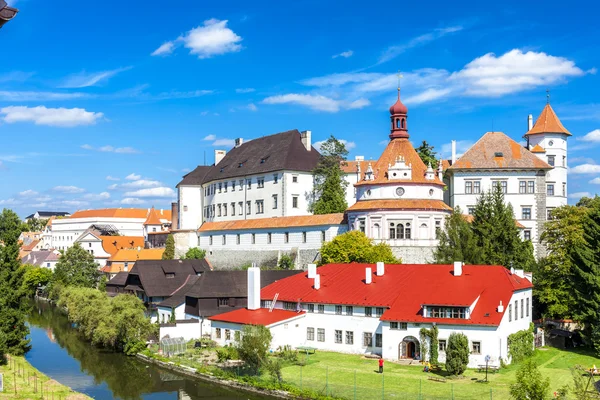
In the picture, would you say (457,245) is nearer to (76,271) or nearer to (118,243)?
(76,271)

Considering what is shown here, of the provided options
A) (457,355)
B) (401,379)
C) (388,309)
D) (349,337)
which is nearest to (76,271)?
(349,337)

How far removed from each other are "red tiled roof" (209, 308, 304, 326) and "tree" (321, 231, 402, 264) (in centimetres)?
867

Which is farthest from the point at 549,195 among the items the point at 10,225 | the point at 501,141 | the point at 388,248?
the point at 10,225

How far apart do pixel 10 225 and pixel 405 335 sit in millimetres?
23089

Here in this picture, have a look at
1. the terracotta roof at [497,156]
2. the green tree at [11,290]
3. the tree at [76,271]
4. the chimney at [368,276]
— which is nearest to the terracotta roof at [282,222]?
the terracotta roof at [497,156]

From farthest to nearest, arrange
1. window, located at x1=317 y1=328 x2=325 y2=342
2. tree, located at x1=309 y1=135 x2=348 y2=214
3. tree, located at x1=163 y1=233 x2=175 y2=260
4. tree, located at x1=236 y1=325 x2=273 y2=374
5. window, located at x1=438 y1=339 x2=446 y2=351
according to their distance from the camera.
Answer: tree, located at x1=163 y1=233 x2=175 y2=260, tree, located at x1=309 y1=135 x2=348 y2=214, window, located at x1=317 y1=328 x2=325 y2=342, window, located at x1=438 y1=339 x2=446 y2=351, tree, located at x1=236 y1=325 x2=273 y2=374

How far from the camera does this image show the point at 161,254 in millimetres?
71750

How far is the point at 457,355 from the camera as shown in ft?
96.0

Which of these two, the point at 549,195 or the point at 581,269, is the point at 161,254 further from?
the point at 581,269

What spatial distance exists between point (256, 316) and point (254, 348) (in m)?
7.56

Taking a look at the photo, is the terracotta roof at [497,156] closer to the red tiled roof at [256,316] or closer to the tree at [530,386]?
the red tiled roof at [256,316]

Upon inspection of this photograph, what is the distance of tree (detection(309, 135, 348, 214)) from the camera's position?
59.7 m

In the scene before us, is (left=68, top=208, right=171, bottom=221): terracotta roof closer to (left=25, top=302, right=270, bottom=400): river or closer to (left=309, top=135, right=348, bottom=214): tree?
(left=309, top=135, right=348, bottom=214): tree

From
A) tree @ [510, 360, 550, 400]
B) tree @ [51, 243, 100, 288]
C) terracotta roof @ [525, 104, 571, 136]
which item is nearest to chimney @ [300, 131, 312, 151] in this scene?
terracotta roof @ [525, 104, 571, 136]
